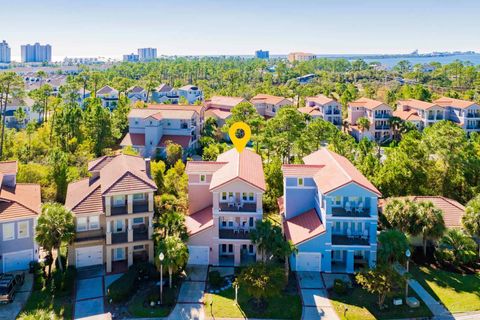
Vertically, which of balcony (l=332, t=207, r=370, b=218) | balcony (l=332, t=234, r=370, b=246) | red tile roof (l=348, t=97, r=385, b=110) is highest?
red tile roof (l=348, t=97, r=385, b=110)

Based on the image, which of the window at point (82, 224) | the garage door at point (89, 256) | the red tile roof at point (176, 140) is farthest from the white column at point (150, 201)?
the red tile roof at point (176, 140)

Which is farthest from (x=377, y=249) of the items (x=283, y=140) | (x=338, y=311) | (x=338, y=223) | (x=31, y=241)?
(x=31, y=241)

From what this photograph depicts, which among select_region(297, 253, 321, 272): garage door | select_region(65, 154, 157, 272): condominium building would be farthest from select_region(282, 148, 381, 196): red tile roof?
select_region(65, 154, 157, 272): condominium building

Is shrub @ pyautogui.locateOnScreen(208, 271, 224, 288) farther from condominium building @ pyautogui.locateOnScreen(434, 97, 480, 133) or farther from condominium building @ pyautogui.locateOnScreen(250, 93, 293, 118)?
condominium building @ pyautogui.locateOnScreen(434, 97, 480, 133)

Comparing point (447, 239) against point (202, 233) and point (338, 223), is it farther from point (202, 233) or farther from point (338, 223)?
point (202, 233)

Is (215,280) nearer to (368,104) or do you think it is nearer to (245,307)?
(245,307)

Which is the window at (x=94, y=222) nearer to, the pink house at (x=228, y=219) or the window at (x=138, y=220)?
the window at (x=138, y=220)

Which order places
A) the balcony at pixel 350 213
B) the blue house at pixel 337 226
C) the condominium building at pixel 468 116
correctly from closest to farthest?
the blue house at pixel 337 226, the balcony at pixel 350 213, the condominium building at pixel 468 116
